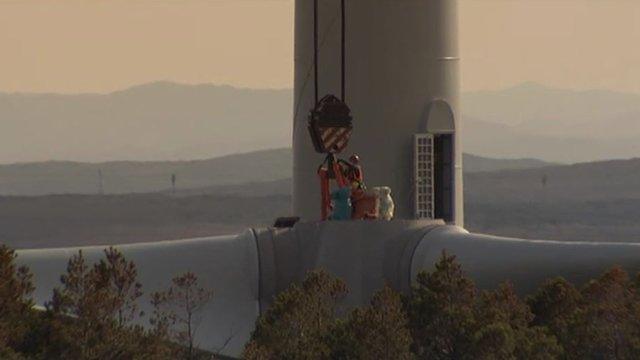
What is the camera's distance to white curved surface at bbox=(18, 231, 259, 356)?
57.5 metres

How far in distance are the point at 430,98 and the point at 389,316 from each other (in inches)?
724

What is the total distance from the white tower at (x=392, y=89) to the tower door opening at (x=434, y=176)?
0.03 m

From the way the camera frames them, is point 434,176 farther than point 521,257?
Yes

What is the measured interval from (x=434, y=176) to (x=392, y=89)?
3.20 metres

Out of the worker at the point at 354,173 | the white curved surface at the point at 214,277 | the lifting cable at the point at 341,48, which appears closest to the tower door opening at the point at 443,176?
the lifting cable at the point at 341,48

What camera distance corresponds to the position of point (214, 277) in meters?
58.0

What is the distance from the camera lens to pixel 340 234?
55.8 m

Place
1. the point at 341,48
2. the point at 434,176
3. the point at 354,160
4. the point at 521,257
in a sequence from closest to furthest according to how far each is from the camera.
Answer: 1. the point at 521,257
2. the point at 354,160
3. the point at 341,48
4. the point at 434,176

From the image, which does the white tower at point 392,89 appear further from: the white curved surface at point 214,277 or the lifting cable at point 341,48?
the white curved surface at point 214,277

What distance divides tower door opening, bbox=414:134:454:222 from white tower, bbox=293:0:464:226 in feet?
0.09

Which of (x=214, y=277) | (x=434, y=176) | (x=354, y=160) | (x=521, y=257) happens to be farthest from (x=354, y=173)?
(x=434, y=176)

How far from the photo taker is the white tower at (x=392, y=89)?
6000 cm

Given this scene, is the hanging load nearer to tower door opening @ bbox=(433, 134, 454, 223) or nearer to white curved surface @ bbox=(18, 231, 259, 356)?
Answer: white curved surface @ bbox=(18, 231, 259, 356)

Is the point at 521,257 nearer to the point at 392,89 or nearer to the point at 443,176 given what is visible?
the point at 392,89
